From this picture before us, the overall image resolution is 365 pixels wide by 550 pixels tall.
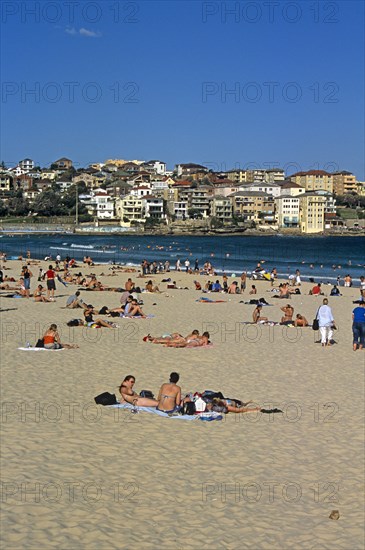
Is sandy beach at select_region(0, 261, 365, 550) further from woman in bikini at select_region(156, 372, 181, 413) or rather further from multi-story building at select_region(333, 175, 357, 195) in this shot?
multi-story building at select_region(333, 175, 357, 195)

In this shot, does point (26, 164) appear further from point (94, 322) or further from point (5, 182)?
point (94, 322)

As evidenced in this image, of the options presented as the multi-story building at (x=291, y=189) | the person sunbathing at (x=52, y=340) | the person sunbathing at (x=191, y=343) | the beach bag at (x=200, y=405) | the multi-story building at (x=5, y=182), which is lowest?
the beach bag at (x=200, y=405)

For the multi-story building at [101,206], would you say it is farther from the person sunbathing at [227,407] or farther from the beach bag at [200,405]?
the beach bag at [200,405]

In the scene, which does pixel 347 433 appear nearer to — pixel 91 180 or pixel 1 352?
pixel 1 352

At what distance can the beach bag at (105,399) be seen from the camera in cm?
873

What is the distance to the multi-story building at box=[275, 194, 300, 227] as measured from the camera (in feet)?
436

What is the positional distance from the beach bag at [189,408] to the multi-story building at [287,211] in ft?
415

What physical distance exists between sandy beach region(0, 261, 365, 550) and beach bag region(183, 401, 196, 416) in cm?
30

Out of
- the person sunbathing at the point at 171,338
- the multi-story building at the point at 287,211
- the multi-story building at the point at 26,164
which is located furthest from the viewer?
the multi-story building at the point at 26,164

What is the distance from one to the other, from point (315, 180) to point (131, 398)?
515ft

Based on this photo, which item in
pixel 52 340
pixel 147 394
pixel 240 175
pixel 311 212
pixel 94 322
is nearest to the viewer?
pixel 147 394

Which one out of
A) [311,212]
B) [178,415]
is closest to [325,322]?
[178,415]

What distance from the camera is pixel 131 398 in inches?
344

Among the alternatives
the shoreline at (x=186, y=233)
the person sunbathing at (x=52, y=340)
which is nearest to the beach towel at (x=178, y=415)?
the person sunbathing at (x=52, y=340)
